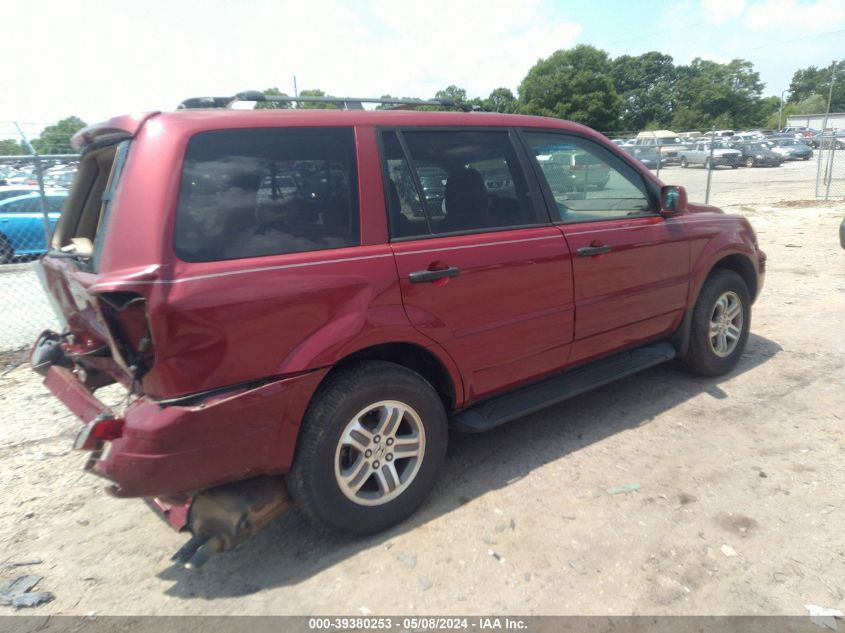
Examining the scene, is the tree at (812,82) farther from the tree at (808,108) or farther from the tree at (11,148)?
the tree at (11,148)

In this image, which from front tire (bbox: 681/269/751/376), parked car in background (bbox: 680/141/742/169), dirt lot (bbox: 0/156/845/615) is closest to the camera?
dirt lot (bbox: 0/156/845/615)

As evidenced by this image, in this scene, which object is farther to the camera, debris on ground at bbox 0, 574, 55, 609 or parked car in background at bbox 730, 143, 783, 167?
parked car in background at bbox 730, 143, 783, 167

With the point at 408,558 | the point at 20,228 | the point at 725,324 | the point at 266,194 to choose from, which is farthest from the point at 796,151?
the point at 266,194

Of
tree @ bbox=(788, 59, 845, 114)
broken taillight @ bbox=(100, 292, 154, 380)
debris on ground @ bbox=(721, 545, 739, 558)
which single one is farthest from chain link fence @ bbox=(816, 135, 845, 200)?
tree @ bbox=(788, 59, 845, 114)

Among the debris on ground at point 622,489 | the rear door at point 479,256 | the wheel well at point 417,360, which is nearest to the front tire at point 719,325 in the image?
Answer: the rear door at point 479,256

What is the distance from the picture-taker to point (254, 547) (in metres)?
2.90

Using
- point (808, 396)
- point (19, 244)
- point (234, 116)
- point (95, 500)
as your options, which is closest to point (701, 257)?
point (808, 396)

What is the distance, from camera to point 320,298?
2533mm

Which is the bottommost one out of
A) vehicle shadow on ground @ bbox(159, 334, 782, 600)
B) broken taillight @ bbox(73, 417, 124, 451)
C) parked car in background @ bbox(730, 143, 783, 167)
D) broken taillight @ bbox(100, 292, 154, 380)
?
vehicle shadow on ground @ bbox(159, 334, 782, 600)

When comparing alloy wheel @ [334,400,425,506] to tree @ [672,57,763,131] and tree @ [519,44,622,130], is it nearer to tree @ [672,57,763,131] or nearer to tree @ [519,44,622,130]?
tree @ [519,44,622,130]

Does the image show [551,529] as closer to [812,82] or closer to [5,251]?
[5,251]

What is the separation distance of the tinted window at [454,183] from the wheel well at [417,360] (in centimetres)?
56

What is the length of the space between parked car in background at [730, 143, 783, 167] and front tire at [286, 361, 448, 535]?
34780mm

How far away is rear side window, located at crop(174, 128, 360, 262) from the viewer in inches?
→ 91.7
